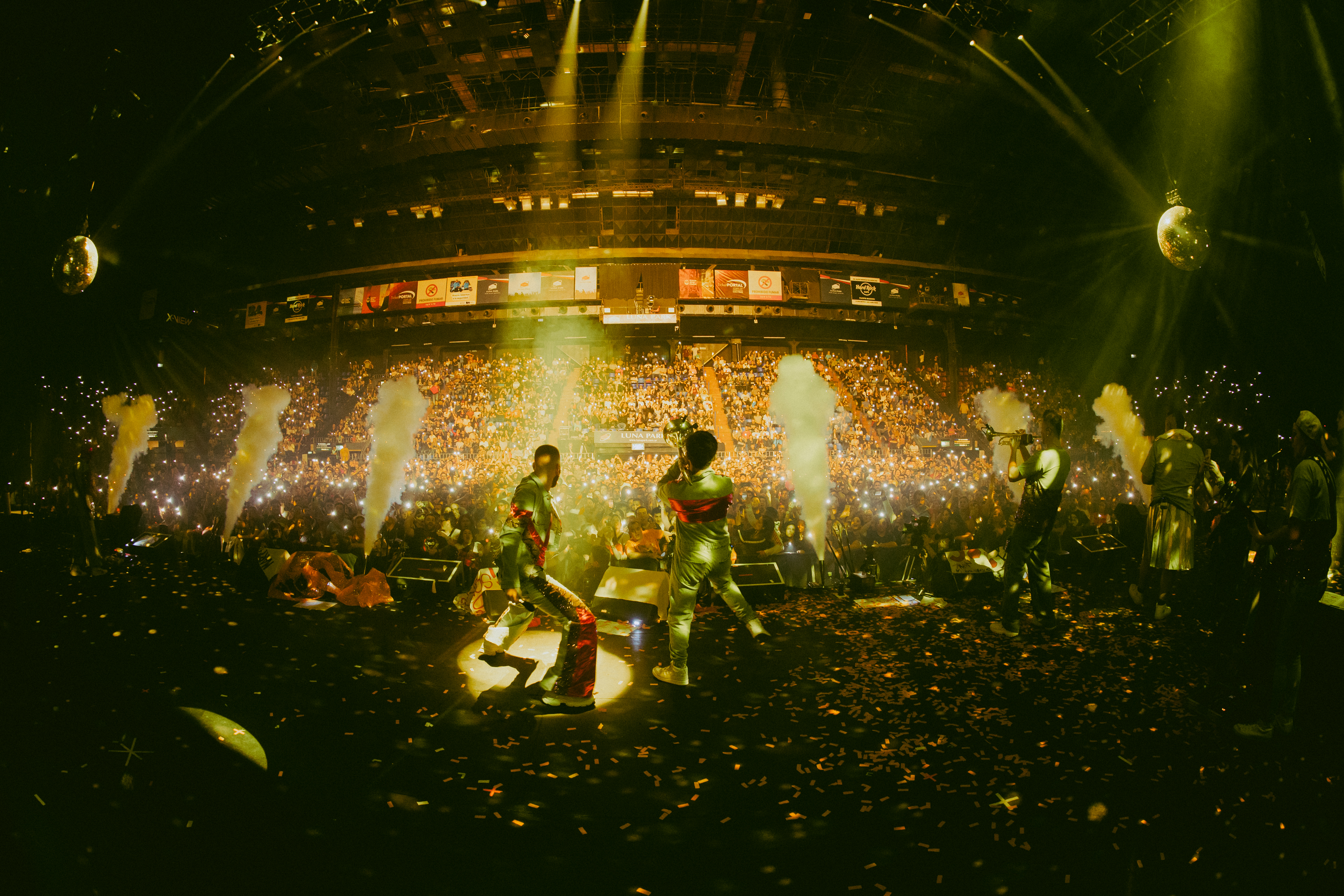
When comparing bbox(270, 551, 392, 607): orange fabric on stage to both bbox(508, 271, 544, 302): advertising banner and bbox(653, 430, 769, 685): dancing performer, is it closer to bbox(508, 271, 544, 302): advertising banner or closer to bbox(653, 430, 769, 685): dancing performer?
bbox(653, 430, 769, 685): dancing performer

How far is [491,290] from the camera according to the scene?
24625 millimetres

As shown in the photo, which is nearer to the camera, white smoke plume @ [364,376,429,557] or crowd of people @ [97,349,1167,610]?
crowd of people @ [97,349,1167,610]

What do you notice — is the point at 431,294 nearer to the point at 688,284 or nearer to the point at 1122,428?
the point at 688,284

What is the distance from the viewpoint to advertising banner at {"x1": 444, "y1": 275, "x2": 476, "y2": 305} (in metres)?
24.7

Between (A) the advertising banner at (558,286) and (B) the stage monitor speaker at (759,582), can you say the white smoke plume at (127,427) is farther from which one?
(B) the stage monitor speaker at (759,582)

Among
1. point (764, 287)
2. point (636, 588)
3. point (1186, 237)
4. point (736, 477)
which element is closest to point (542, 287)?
point (764, 287)

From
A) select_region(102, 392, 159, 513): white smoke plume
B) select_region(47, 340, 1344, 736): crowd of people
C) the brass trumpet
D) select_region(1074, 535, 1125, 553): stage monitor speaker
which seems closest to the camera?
the brass trumpet

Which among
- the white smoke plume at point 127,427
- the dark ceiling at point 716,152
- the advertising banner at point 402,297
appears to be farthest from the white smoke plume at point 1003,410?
the white smoke plume at point 127,427

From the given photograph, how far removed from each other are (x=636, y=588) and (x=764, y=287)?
68.0 feet

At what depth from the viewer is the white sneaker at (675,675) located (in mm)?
4555

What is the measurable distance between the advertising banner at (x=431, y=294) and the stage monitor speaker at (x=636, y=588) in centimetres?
2251

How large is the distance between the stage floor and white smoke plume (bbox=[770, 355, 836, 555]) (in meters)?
5.41

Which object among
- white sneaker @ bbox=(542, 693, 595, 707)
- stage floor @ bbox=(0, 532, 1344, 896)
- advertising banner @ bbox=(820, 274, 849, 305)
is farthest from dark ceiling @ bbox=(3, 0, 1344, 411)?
white sneaker @ bbox=(542, 693, 595, 707)

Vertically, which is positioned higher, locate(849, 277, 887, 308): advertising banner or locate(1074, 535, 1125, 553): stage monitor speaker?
locate(849, 277, 887, 308): advertising banner
